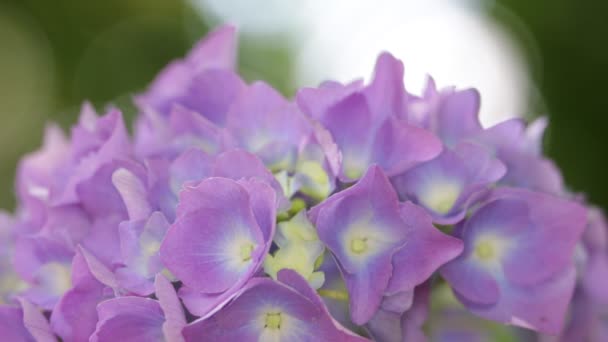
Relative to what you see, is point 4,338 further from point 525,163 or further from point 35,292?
point 525,163

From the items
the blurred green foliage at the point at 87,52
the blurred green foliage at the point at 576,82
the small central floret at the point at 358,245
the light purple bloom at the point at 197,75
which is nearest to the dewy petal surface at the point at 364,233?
the small central floret at the point at 358,245

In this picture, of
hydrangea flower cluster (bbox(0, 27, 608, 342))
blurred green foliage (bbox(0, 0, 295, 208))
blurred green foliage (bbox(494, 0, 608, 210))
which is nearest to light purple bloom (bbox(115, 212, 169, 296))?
hydrangea flower cluster (bbox(0, 27, 608, 342))

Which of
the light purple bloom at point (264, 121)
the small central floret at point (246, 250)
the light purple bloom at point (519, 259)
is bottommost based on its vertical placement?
the light purple bloom at point (519, 259)

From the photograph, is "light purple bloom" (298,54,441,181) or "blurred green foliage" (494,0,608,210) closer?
"light purple bloom" (298,54,441,181)

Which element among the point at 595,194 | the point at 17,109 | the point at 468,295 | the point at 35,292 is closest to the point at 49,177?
the point at 35,292

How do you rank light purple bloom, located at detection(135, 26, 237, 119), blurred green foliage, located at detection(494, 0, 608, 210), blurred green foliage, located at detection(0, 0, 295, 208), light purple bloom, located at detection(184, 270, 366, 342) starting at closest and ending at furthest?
light purple bloom, located at detection(184, 270, 366, 342), light purple bloom, located at detection(135, 26, 237, 119), blurred green foliage, located at detection(494, 0, 608, 210), blurred green foliage, located at detection(0, 0, 295, 208)

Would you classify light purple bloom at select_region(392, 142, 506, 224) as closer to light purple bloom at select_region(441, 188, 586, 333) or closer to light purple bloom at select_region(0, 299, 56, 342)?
light purple bloom at select_region(441, 188, 586, 333)

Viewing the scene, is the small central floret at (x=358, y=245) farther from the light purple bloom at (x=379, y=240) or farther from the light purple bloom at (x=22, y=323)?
the light purple bloom at (x=22, y=323)
